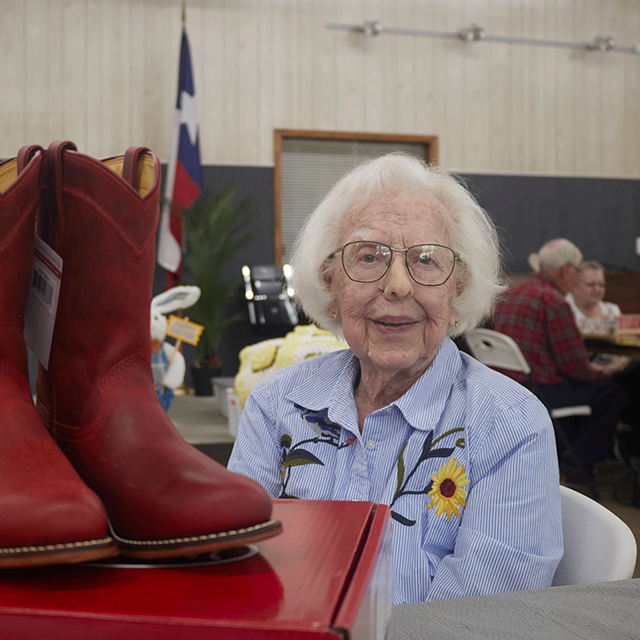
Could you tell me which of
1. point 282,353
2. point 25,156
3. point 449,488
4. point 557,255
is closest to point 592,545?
point 449,488

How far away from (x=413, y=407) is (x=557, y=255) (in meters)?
3.55

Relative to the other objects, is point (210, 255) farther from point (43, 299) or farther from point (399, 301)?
point (43, 299)

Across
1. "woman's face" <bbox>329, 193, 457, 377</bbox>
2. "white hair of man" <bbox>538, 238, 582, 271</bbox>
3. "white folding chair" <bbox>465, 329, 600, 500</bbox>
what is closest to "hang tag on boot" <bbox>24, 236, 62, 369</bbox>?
"woman's face" <bbox>329, 193, 457, 377</bbox>

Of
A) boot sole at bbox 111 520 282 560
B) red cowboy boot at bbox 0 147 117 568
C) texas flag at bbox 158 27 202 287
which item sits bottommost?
boot sole at bbox 111 520 282 560

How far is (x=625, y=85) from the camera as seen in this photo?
27.1ft

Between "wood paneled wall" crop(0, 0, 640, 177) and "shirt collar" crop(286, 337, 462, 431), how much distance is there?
232 inches

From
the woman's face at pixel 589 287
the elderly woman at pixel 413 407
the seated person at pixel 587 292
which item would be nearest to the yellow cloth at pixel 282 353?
the elderly woman at pixel 413 407

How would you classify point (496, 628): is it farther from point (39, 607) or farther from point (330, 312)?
point (330, 312)

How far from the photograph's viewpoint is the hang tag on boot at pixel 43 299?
42cm

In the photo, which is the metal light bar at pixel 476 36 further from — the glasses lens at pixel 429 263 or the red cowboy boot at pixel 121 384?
the red cowboy boot at pixel 121 384

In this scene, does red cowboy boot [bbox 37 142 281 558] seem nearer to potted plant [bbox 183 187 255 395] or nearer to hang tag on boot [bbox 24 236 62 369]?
hang tag on boot [bbox 24 236 62 369]

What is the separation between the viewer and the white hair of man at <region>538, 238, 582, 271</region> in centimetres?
435

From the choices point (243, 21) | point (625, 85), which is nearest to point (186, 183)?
point (243, 21)

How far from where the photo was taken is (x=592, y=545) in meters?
1.01
